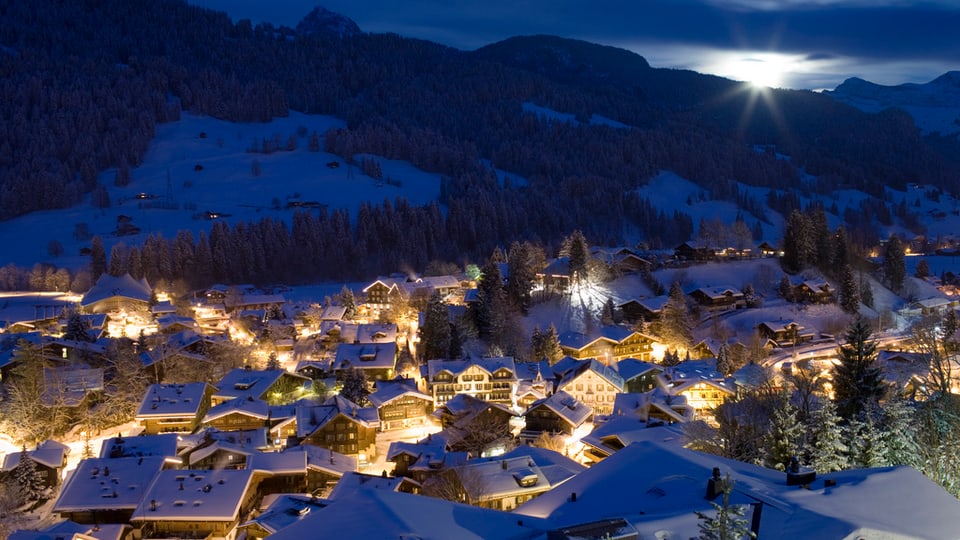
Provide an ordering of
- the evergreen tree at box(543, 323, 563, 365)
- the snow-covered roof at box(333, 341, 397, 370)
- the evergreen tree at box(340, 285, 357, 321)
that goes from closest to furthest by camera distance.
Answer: the snow-covered roof at box(333, 341, 397, 370) < the evergreen tree at box(543, 323, 563, 365) < the evergreen tree at box(340, 285, 357, 321)

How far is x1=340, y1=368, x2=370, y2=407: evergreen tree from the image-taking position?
34.7m

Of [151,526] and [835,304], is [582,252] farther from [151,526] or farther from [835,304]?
[151,526]

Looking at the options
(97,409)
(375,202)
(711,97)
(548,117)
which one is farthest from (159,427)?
(711,97)

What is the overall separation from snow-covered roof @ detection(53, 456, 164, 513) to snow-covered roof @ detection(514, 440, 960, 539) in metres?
15.2

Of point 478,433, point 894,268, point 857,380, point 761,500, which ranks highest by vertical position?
point 761,500

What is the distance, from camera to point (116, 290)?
182 feet

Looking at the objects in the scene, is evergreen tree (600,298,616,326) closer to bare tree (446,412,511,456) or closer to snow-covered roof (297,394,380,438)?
bare tree (446,412,511,456)

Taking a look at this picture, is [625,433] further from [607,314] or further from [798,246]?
[798,246]

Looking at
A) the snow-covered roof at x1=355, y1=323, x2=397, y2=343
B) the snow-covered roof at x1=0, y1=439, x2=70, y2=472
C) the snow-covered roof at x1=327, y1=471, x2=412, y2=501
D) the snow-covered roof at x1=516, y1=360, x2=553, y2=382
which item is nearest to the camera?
the snow-covered roof at x1=327, y1=471, x2=412, y2=501

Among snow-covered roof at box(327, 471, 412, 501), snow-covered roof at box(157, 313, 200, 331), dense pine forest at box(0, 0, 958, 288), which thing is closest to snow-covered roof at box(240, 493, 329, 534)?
snow-covered roof at box(327, 471, 412, 501)

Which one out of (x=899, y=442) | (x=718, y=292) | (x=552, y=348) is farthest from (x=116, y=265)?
(x=899, y=442)

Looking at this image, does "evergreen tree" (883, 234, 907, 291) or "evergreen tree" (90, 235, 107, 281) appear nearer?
"evergreen tree" (883, 234, 907, 291)

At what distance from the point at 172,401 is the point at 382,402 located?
353 inches

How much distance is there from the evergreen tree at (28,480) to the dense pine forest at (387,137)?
133ft
